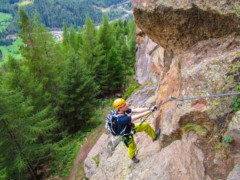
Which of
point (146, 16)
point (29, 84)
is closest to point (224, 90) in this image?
point (146, 16)

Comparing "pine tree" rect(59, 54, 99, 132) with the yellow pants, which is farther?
"pine tree" rect(59, 54, 99, 132)

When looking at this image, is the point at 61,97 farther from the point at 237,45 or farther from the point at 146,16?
the point at 237,45

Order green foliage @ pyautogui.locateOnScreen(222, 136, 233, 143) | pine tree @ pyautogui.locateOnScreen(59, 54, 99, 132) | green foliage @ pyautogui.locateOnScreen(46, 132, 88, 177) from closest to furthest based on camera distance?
green foliage @ pyautogui.locateOnScreen(222, 136, 233, 143)
green foliage @ pyautogui.locateOnScreen(46, 132, 88, 177)
pine tree @ pyautogui.locateOnScreen(59, 54, 99, 132)

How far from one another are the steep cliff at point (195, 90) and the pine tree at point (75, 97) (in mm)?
14439

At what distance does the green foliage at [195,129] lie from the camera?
6484mm

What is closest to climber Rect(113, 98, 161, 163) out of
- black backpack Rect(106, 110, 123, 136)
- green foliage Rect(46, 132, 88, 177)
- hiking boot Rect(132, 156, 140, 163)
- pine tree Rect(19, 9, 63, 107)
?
black backpack Rect(106, 110, 123, 136)

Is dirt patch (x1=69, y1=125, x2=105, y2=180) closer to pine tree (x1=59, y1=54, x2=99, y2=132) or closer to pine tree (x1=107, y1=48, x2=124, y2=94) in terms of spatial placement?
pine tree (x1=59, y1=54, x2=99, y2=132)

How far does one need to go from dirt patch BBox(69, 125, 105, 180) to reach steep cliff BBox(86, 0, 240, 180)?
9580 millimetres

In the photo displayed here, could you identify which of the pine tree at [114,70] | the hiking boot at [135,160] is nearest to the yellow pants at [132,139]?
the hiking boot at [135,160]

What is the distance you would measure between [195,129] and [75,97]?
57.6 feet

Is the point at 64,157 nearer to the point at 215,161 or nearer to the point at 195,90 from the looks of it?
the point at 195,90

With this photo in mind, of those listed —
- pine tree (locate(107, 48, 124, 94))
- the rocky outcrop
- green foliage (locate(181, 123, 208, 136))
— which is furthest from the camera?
pine tree (locate(107, 48, 124, 94))

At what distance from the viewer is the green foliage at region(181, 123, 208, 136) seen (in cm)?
648

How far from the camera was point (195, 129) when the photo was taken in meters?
6.77
